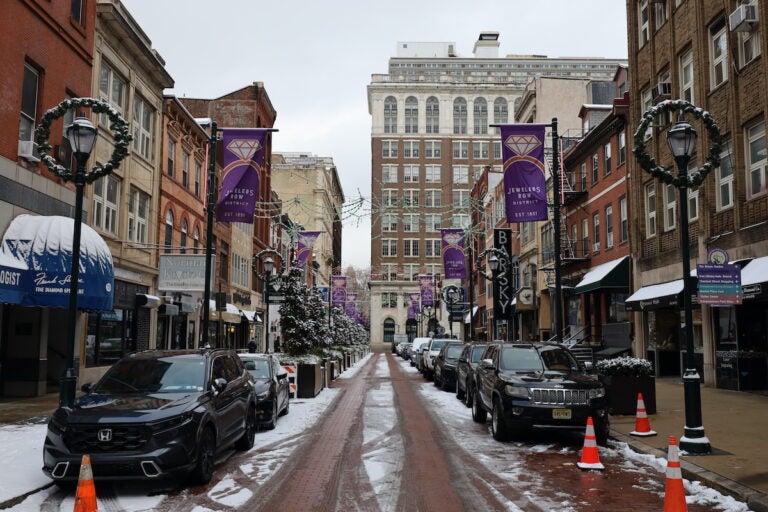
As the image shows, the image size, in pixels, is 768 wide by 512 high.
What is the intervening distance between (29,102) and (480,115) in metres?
95.1

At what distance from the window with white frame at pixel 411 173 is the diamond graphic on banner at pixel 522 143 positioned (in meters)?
86.1

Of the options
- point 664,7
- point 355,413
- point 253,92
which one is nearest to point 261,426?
point 355,413

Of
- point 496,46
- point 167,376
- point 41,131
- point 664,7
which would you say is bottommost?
point 167,376

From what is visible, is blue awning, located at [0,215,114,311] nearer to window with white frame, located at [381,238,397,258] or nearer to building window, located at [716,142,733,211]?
building window, located at [716,142,733,211]

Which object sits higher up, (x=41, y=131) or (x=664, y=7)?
(x=664, y=7)

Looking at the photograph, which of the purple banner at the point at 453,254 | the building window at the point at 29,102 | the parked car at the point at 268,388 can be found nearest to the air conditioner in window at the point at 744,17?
the parked car at the point at 268,388

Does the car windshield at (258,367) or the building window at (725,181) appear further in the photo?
the building window at (725,181)

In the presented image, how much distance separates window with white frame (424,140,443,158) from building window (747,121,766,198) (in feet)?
283

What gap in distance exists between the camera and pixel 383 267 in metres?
107

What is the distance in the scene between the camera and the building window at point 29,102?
1753 centimetres

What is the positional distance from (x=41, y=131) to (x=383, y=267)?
3704 inches

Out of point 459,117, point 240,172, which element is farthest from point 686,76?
point 459,117

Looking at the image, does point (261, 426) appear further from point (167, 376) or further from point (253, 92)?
point (253, 92)

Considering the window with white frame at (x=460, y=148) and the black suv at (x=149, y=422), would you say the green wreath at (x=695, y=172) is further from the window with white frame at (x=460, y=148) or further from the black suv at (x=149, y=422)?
the window with white frame at (x=460, y=148)
